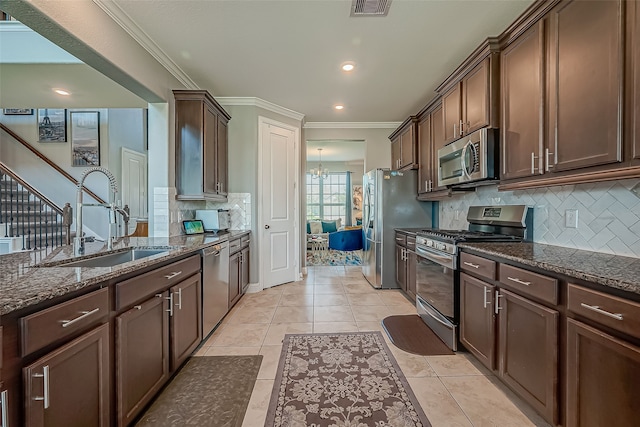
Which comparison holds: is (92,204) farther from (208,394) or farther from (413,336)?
(413,336)

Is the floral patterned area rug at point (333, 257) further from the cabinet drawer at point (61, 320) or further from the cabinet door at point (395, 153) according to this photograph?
the cabinet drawer at point (61, 320)

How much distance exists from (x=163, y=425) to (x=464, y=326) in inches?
83.0

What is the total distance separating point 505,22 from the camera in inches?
92.1

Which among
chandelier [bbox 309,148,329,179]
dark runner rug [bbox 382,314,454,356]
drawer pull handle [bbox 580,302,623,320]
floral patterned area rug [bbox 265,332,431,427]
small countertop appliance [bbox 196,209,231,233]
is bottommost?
floral patterned area rug [bbox 265,332,431,427]

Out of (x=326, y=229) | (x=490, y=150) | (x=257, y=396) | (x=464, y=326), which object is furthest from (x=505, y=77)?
(x=326, y=229)

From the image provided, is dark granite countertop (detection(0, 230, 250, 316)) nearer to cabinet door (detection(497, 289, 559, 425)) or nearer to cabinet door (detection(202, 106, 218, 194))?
cabinet door (detection(202, 106, 218, 194))

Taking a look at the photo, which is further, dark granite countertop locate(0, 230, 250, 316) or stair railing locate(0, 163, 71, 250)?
stair railing locate(0, 163, 71, 250)

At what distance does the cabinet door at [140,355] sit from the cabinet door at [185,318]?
0.09 m

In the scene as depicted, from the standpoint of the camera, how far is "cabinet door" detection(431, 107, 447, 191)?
3279mm

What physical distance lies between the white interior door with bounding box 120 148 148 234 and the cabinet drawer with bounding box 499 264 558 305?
576 centimetres

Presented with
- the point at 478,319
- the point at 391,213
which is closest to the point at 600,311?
the point at 478,319

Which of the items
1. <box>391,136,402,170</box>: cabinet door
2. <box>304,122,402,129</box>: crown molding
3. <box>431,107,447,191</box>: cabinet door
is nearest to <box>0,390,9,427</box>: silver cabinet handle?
<box>431,107,447,191</box>: cabinet door

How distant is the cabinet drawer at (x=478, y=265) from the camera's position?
6.11 ft

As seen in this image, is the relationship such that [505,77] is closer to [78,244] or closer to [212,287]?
[212,287]
